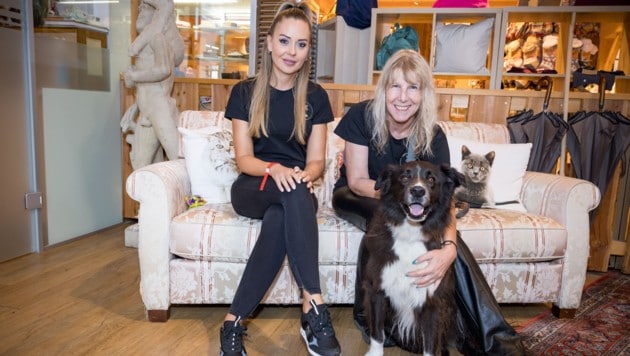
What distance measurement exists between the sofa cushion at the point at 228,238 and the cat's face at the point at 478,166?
2.58ft

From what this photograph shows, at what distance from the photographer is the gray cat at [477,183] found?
238 cm

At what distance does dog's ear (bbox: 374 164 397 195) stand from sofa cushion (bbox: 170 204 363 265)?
1.52 ft

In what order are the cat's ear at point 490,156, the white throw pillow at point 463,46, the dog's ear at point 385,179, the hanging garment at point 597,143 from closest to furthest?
the dog's ear at point 385,179 < the cat's ear at point 490,156 < the hanging garment at point 597,143 < the white throw pillow at point 463,46

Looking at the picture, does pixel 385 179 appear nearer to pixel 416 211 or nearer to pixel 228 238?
pixel 416 211

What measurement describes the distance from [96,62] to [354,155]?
238cm

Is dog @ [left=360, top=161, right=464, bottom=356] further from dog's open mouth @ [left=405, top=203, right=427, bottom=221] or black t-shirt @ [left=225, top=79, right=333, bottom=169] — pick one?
black t-shirt @ [left=225, top=79, right=333, bottom=169]

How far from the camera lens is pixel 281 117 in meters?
1.96

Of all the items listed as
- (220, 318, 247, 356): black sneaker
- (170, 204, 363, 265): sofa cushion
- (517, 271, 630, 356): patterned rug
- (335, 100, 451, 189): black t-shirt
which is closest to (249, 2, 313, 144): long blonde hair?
(335, 100, 451, 189): black t-shirt

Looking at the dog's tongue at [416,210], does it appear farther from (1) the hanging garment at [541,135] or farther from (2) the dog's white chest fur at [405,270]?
(1) the hanging garment at [541,135]

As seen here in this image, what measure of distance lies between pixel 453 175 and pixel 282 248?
0.72 metres

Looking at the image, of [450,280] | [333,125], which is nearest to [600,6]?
[333,125]

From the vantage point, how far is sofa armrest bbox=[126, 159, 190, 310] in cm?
197

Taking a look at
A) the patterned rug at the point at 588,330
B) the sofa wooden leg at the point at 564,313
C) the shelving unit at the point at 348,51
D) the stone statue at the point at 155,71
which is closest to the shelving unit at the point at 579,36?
the shelving unit at the point at 348,51

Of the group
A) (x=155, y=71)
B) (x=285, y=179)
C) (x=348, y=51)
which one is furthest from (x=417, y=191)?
(x=348, y=51)
